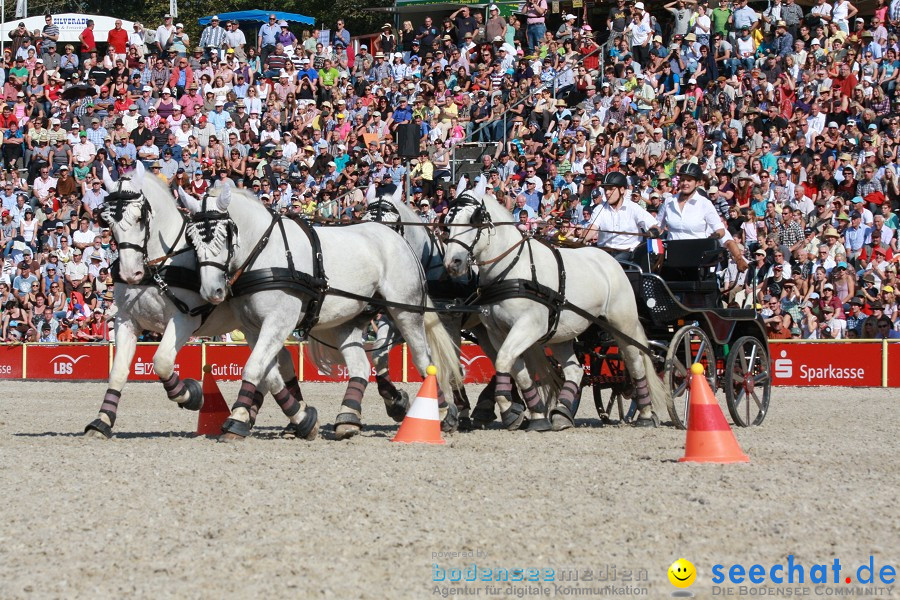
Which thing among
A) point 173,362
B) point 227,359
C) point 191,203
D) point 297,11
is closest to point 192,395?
point 173,362

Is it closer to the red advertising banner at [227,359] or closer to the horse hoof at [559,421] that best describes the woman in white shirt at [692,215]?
the horse hoof at [559,421]

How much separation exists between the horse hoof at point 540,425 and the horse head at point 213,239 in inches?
115

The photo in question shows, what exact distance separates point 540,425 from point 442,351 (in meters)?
1.05

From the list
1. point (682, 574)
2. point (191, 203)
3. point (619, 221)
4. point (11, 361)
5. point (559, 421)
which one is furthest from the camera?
point (11, 361)

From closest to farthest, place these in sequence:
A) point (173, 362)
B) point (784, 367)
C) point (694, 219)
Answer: point (173, 362)
point (694, 219)
point (784, 367)

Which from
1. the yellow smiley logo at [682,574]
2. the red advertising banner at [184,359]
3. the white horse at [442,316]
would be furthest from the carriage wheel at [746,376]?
the red advertising banner at [184,359]

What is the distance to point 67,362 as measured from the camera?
22531 millimetres

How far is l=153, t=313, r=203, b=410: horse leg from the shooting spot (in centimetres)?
977

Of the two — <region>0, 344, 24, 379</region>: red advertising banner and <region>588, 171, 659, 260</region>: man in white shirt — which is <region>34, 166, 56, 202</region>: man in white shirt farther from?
<region>588, 171, 659, 260</region>: man in white shirt

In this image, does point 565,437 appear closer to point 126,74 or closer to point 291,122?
point 291,122

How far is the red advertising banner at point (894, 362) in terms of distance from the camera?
18.7 metres

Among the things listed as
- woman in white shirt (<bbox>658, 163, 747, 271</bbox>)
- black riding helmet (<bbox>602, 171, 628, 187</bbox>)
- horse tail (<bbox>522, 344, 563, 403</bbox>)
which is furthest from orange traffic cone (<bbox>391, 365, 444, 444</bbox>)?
woman in white shirt (<bbox>658, 163, 747, 271</bbox>)

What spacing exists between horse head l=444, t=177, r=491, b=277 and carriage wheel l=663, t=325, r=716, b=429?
2033 mm

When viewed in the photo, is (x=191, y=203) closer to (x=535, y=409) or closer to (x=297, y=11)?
(x=535, y=409)
